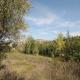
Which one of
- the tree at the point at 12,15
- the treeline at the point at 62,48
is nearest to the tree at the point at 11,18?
the tree at the point at 12,15

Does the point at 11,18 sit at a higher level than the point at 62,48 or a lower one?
higher

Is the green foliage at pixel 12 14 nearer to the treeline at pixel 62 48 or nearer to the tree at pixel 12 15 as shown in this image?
the tree at pixel 12 15

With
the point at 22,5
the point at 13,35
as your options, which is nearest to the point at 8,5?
the point at 22,5

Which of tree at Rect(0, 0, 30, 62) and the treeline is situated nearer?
tree at Rect(0, 0, 30, 62)

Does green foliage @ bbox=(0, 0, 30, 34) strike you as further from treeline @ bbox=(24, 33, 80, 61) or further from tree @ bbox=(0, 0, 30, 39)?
treeline @ bbox=(24, 33, 80, 61)

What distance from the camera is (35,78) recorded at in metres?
15.2

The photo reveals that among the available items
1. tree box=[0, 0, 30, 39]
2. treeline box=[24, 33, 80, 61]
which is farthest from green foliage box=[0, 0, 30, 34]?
treeline box=[24, 33, 80, 61]

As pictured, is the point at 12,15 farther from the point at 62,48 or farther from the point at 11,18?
the point at 62,48

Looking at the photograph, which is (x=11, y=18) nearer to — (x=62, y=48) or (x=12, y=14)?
(x=12, y=14)

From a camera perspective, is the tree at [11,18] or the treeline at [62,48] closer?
the tree at [11,18]

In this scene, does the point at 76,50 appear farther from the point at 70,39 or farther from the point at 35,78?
the point at 35,78

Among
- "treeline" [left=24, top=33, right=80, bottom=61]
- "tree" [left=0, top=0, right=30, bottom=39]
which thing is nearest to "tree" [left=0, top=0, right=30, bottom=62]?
"tree" [left=0, top=0, right=30, bottom=39]

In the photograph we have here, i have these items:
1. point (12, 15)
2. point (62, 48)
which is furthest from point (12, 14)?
point (62, 48)

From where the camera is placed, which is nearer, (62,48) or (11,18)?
(11,18)
